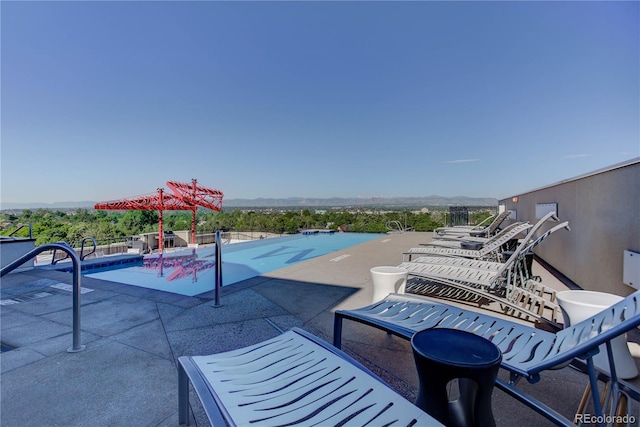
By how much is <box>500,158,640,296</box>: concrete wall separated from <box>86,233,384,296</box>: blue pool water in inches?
210

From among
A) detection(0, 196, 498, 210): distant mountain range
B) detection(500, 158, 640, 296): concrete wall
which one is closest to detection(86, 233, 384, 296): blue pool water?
detection(500, 158, 640, 296): concrete wall

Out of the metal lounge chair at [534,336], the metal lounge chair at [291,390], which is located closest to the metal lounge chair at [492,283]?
the metal lounge chair at [534,336]

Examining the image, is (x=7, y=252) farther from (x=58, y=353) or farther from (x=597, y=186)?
(x=597, y=186)

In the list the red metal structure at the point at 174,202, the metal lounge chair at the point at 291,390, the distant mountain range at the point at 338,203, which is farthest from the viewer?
the distant mountain range at the point at 338,203

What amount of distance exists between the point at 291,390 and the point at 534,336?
1.51m

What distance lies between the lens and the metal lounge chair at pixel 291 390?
1.00 m

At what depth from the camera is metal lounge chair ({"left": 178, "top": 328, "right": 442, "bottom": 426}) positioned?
1.00 metres

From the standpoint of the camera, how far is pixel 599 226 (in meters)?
3.52

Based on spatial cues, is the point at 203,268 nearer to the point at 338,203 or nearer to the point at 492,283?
the point at 492,283

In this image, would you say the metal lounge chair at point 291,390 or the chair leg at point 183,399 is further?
the chair leg at point 183,399

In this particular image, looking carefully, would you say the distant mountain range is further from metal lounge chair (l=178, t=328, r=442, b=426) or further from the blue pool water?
metal lounge chair (l=178, t=328, r=442, b=426)

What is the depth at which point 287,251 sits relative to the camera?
9578mm

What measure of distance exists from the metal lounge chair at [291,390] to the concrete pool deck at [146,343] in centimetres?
43

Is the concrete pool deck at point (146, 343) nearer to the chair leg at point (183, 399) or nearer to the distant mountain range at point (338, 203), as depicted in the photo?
the chair leg at point (183, 399)
